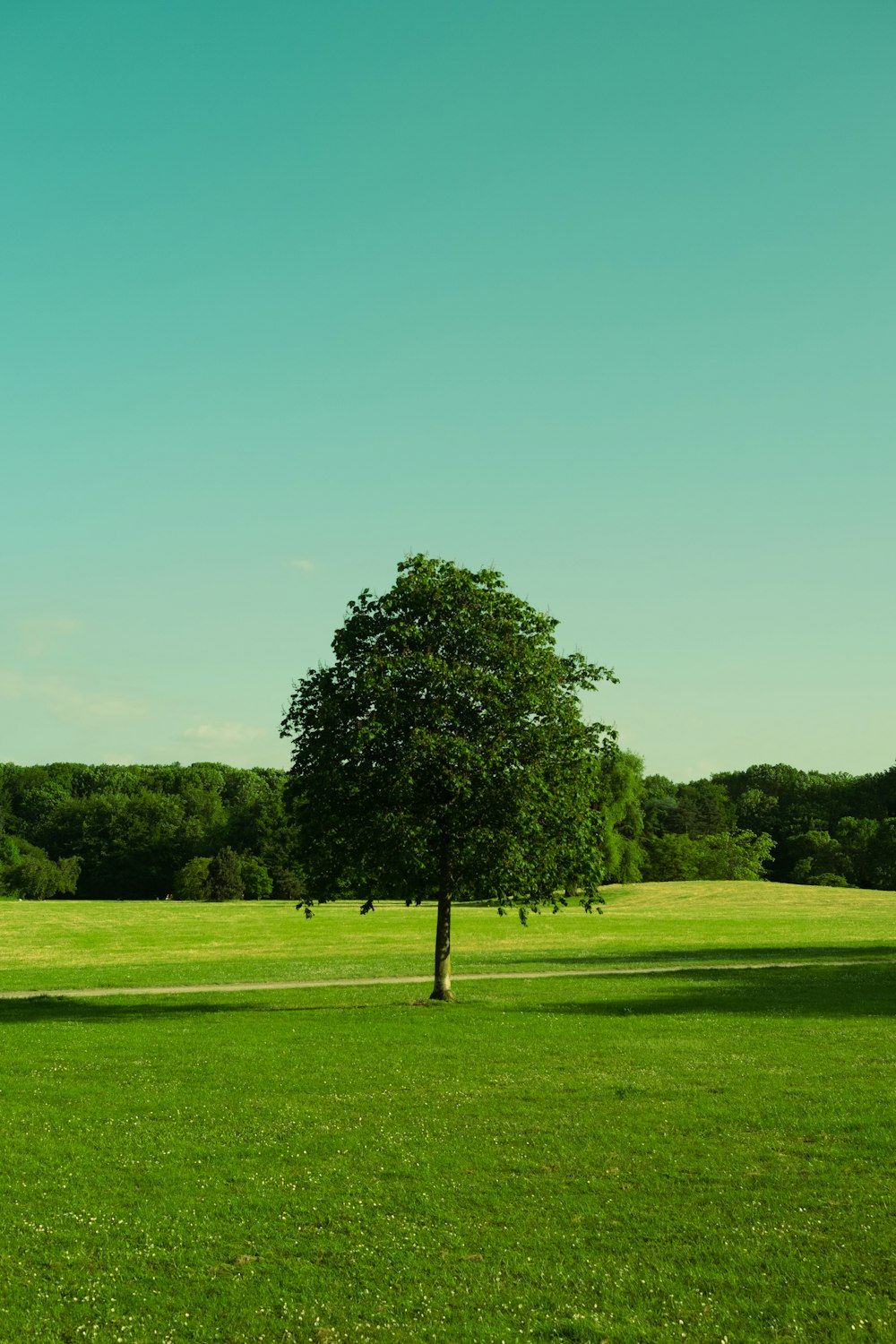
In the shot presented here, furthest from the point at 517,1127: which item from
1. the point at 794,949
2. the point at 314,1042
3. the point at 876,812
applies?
the point at 876,812

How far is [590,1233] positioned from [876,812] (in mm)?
151471

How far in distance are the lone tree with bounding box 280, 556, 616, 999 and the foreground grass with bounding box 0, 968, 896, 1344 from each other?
7.28 meters

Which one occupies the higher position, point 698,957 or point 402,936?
point 698,957

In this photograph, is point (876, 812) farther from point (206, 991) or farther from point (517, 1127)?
point (517, 1127)

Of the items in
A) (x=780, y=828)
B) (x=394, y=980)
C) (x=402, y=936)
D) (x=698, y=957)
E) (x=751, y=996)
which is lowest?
(x=402, y=936)

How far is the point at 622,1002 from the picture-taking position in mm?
32250

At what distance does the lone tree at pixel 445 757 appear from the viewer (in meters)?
30.2

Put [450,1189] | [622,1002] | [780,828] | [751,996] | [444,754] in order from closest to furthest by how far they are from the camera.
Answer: [450,1189]
[444,754]
[622,1002]
[751,996]
[780,828]

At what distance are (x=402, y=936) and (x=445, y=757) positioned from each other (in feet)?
137

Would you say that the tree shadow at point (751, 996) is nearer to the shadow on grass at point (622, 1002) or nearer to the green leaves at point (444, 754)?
the shadow on grass at point (622, 1002)

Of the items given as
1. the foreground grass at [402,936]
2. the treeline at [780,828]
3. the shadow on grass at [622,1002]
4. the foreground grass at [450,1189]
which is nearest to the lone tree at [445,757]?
the shadow on grass at [622,1002]

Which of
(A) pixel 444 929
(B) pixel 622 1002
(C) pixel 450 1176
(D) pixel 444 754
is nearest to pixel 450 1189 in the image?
(C) pixel 450 1176

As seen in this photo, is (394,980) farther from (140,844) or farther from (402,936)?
(140,844)

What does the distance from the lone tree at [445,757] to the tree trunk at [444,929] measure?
0.14 feet
